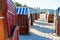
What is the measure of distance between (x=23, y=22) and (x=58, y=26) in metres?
2.78

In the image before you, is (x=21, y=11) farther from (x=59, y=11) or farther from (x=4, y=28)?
(x=4, y=28)

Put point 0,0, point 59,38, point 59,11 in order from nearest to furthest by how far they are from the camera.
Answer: point 0,0 → point 59,38 → point 59,11

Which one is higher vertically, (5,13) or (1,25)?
(5,13)

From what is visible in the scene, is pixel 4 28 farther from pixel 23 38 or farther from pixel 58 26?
pixel 58 26

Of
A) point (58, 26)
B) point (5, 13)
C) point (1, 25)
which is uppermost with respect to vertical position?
point (5, 13)

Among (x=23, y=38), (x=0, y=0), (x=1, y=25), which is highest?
(x=0, y=0)

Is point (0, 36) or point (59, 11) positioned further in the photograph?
point (59, 11)

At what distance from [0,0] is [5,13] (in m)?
0.19

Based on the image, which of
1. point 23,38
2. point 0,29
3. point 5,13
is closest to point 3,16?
point 5,13

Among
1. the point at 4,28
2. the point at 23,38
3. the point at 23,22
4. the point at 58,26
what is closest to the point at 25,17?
the point at 23,22

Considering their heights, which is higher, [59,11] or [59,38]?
[59,11]

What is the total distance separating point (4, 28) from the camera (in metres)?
2.18

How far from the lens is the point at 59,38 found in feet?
35.9

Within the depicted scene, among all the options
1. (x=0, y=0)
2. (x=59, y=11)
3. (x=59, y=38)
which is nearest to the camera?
(x=0, y=0)
